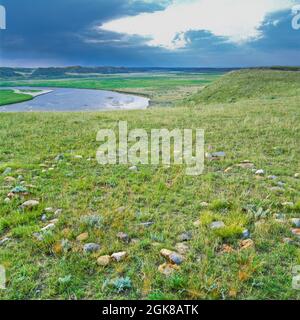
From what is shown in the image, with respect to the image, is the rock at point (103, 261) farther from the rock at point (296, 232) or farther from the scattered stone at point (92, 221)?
the rock at point (296, 232)

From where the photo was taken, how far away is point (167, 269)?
4340mm

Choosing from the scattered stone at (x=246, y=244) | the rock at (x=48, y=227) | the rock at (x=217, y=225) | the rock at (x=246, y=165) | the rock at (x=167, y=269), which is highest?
the rock at (x=246, y=165)

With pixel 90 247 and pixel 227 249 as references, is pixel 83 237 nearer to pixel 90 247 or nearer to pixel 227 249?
pixel 90 247

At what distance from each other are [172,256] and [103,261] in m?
1.06

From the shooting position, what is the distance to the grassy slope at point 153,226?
4.06 meters

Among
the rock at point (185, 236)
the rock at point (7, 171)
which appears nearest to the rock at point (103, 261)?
the rock at point (185, 236)

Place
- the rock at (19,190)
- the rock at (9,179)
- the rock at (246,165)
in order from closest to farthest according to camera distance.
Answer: the rock at (19,190) < the rock at (9,179) < the rock at (246,165)

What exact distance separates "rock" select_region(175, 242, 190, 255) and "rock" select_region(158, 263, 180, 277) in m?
0.38

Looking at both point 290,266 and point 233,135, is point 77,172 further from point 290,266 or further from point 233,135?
point 233,135

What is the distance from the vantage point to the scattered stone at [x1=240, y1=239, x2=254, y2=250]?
4815 mm

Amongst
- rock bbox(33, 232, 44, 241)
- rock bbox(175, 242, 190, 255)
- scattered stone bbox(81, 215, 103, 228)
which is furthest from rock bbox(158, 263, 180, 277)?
rock bbox(33, 232, 44, 241)

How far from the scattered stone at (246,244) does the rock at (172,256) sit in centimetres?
107

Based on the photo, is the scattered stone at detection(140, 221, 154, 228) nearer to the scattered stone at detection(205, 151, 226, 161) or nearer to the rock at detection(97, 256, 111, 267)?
the rock at detection(97, 256, 111, 267)
